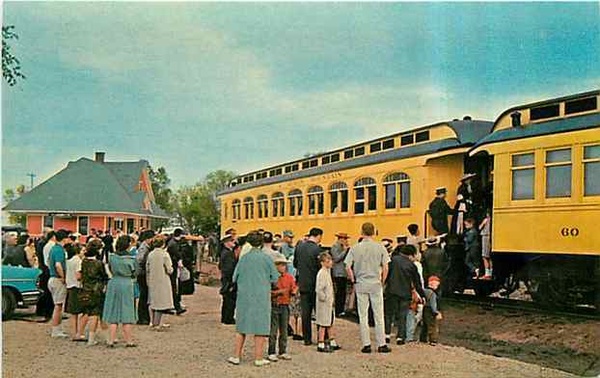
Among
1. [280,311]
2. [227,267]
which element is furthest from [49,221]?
[280,311]

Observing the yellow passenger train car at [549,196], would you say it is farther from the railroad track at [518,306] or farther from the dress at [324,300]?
the dress at [324,300]

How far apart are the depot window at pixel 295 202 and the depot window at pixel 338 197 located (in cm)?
38

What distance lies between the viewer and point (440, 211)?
10391 millimetres

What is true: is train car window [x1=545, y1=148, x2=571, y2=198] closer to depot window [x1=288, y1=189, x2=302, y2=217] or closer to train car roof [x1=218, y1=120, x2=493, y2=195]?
train car roof [x1=218, y1=120, x2=493, y2=195]

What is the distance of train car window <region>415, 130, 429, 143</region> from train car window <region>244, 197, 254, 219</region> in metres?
1.99

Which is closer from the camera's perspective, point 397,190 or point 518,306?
point 518,306

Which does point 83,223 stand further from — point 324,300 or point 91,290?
point 324,300

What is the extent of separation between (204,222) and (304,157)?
1.32m

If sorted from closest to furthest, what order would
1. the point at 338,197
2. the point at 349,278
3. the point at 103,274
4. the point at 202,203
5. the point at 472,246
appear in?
the point at 349,278 < the point at 103,274 < the point at 202,203 < the point at 472,246 < the point at 338,197

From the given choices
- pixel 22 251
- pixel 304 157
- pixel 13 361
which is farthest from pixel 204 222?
pixel 13 361

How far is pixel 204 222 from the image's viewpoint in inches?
381

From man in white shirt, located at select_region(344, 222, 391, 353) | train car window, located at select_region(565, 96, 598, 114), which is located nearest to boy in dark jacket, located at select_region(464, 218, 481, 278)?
train car window, located at select_region(565, 96, 598, 114)

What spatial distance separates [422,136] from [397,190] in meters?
0.84

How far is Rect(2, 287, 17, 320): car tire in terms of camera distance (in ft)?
31.6
